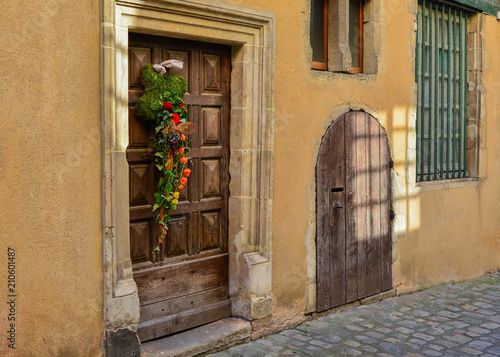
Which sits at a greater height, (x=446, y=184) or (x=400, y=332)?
(x=446, y=184)

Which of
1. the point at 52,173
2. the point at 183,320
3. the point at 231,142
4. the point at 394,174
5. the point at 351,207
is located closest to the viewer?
the point at 52,173

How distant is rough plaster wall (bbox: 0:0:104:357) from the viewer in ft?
11.4

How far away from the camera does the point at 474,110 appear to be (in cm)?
774

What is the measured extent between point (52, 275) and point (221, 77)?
2.19m

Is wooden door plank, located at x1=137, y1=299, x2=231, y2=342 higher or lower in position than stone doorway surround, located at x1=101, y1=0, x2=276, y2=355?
lower

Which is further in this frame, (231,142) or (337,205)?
(337,205)

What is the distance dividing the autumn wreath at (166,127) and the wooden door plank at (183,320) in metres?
0.61

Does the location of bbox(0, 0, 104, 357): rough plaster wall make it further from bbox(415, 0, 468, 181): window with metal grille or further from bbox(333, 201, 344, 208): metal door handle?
bbox(415, 0, 468, 181): window with metal grille

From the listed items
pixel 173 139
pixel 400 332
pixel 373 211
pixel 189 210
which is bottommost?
pixel 400 332

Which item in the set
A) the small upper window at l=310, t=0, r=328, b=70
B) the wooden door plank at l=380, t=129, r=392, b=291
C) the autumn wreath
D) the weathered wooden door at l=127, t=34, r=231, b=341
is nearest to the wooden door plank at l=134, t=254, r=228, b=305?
the weathered wooden door at l=127, t=34, r=231, b=341

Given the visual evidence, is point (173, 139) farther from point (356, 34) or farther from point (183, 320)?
point (356, 34)

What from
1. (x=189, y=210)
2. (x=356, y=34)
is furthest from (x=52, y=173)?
(x=356, y=34)

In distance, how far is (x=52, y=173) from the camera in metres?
3.67

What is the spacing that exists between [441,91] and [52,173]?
5.32 metres
